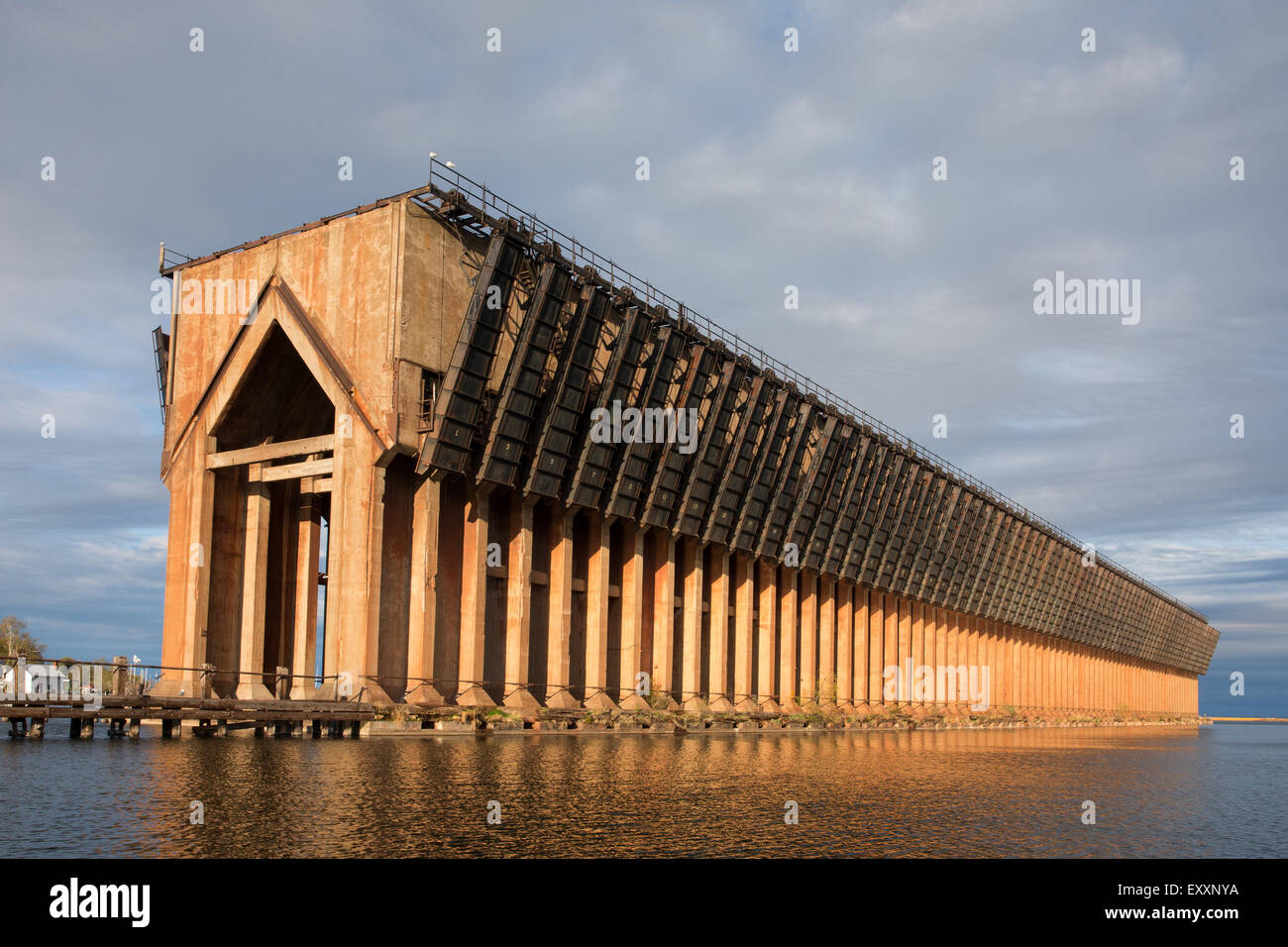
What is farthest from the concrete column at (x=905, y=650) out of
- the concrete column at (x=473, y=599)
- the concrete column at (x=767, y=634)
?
the concrete column at (x=473, y=599)

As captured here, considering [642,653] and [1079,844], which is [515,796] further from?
[642,653]

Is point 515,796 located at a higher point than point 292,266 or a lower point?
lower

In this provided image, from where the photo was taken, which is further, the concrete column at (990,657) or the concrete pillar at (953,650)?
the concrete column at (990,657)

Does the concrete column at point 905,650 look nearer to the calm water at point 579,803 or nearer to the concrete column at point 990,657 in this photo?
the concrete column at point 990,657

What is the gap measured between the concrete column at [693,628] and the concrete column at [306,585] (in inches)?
756

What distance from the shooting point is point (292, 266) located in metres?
47.2

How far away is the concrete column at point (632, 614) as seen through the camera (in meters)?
55.1

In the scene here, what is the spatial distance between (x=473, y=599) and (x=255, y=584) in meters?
10.3

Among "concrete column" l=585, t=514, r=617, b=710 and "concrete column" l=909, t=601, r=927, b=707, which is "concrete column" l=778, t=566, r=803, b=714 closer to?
"concrete column" l=585, t=514, r=617, b=710

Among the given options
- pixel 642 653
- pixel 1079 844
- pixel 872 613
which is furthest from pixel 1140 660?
pixel 1079 844

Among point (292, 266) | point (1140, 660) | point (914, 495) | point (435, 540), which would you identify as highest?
point (292, 266)

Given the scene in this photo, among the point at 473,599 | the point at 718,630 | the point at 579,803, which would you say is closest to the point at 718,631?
the point at 718,630

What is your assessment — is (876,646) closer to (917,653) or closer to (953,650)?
(917,653)
